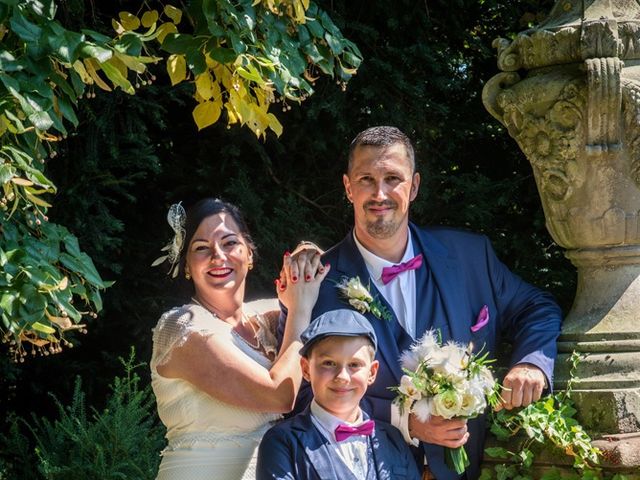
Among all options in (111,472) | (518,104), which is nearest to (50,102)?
(518,104)

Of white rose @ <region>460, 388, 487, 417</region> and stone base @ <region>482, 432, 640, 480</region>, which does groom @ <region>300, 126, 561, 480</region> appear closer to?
stone base @ <region>482, 432, 640, 480</region>

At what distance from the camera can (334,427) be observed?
3.73 m

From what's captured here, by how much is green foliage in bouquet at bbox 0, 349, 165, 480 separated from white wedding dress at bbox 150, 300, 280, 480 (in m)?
1.49

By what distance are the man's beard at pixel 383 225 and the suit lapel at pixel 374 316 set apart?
→ 0.51 feet

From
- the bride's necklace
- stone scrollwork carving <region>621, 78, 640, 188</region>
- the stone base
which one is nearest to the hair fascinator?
the bride's necklace

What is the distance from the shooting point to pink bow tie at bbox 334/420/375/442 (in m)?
3.69

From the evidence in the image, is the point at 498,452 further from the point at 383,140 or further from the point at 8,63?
the point at 8,63

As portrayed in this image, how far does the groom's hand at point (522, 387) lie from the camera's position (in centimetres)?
394

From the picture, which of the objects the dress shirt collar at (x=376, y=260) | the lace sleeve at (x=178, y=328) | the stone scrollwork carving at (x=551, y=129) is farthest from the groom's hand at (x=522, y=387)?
the lace sleeve at (x=178, y=328)

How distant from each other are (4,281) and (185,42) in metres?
1.11

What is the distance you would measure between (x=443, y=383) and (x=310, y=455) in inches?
20.1

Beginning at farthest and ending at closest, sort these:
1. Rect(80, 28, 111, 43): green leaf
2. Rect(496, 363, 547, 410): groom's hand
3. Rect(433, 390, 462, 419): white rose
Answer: Rect(496, 363, 547, 410): groom's hand
Rect(433, 390, 462, 419): white rose
Rect(80, 28, 111, 43): green leaf

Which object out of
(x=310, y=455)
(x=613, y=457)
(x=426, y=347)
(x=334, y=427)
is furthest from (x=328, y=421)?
(x=613, y=457)

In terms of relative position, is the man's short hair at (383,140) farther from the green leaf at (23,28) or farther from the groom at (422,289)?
the green leaf at (23,28)
